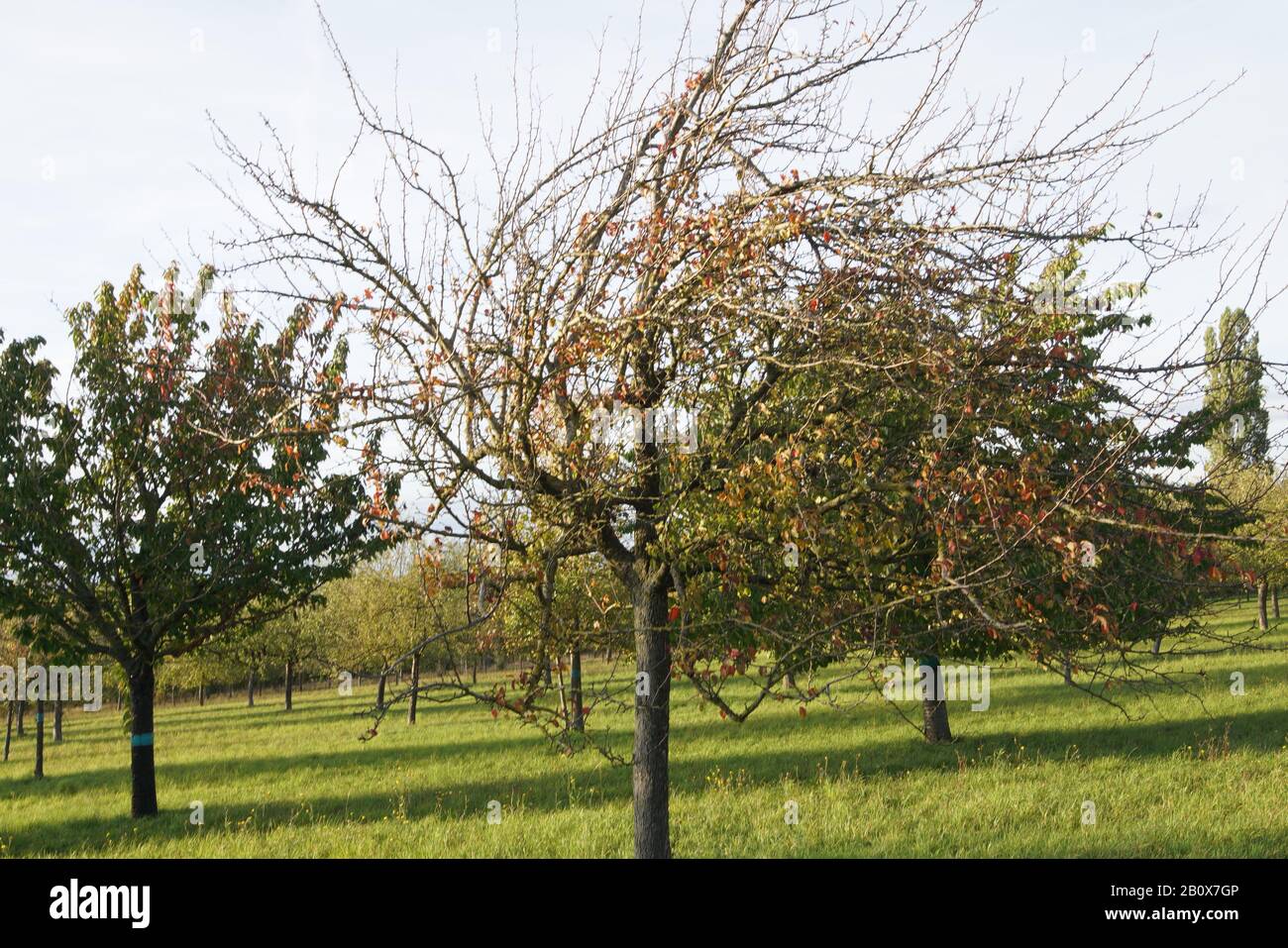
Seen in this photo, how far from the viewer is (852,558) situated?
625cm

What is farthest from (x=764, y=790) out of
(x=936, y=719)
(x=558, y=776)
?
(x=936, y=719)

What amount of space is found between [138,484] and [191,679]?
33859mm

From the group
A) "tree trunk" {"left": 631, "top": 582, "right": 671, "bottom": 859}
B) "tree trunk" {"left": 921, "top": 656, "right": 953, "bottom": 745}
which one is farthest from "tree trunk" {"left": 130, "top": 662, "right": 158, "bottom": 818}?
"tree trunk" {"left": 921, "top": 656, "right": 953, "bottom": 745}

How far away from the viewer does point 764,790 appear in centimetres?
1565

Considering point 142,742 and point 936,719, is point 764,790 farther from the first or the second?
point 142,742

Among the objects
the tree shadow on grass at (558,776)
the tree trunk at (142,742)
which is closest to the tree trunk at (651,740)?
the tree shadow on grass at (558,776)

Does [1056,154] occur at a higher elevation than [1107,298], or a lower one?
higher

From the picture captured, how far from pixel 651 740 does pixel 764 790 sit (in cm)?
940

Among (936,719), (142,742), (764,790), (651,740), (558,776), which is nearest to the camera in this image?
(651,740)

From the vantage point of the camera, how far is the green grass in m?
11.9

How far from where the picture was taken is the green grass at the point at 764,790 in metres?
11.9

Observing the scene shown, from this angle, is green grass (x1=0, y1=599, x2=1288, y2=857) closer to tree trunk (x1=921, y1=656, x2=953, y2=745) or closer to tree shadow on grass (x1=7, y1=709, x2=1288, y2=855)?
tree shadow on grass (x1=7, y1=709, x2=1288, y2=855)
